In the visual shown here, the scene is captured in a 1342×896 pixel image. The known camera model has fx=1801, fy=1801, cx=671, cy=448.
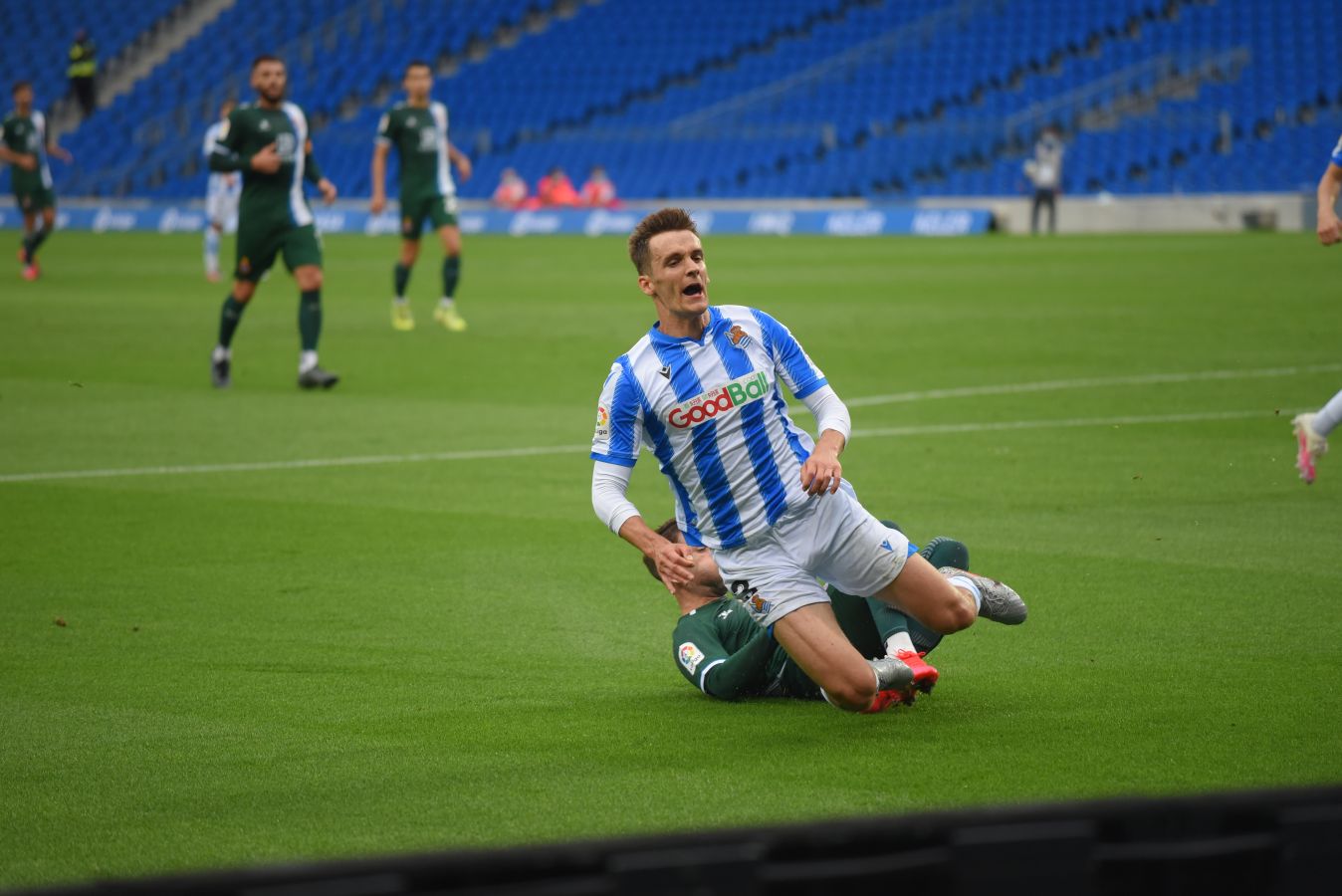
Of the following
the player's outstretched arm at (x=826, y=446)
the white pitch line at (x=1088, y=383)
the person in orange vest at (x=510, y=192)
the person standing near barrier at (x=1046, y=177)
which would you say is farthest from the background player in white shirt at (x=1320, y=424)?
the person in orange vest at (x=510, y=192)

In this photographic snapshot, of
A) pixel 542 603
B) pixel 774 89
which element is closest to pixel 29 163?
pixel 774 89

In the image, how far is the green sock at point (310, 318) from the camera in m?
14.4

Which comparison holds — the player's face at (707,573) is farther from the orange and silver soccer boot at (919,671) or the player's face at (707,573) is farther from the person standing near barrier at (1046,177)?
the person standing near barrier at (1046,177)

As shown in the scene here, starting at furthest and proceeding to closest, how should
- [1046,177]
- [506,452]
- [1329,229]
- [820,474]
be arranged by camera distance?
[1046,177], [506,452], [1329,229], [820,474]

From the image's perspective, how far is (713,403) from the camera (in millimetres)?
5805

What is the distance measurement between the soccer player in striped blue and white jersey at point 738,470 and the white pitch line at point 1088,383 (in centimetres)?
723

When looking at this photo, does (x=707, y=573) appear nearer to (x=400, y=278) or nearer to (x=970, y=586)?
(x=970, y=586)

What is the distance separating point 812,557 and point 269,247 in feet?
32.0

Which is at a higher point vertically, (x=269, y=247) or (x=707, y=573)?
(x=269, y=247)

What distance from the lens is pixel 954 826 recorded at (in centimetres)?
283

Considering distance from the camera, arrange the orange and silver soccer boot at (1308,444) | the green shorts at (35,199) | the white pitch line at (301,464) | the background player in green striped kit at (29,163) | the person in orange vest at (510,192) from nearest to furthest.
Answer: the orange and silver soccer boot at (1308,444) → the white pitch line at (301,464) → the background player in green striped kit at (29,163) → the green shorts at (35,199) → the person in orange vest at (510,192)

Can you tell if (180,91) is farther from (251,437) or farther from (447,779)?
(447,779)

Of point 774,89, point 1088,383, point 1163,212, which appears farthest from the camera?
point 774,89

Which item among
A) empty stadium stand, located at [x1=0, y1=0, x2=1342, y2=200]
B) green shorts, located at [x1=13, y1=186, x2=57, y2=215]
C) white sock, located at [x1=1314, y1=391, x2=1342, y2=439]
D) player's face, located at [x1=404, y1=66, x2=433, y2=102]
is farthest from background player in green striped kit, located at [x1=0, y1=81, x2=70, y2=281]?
white sock, located at [x1=1314, y1=391, x2=1342, y2=439]
